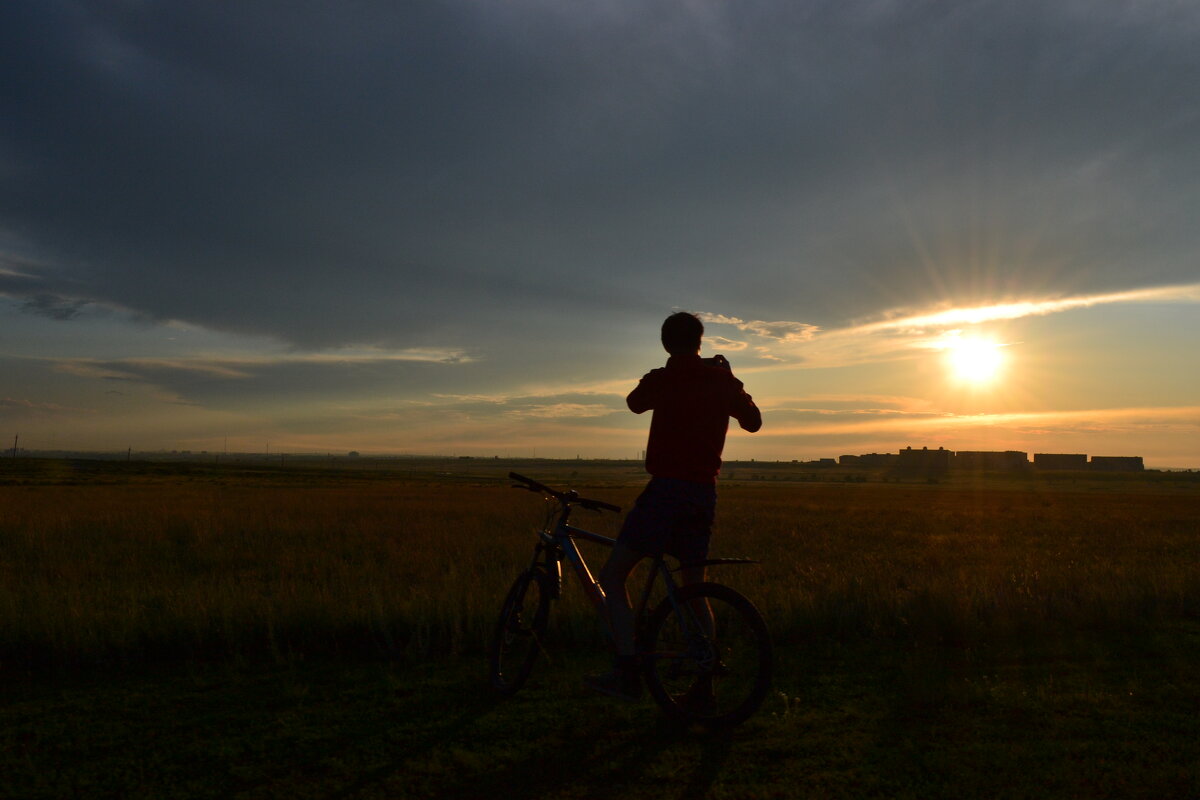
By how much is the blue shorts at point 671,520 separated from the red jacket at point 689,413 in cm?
7

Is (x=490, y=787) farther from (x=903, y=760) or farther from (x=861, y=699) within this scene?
(x=861, y=699)

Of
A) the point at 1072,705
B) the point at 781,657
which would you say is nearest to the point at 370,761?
the point at 781,657

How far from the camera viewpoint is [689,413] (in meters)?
4.38

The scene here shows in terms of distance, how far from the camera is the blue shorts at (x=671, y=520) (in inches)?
169

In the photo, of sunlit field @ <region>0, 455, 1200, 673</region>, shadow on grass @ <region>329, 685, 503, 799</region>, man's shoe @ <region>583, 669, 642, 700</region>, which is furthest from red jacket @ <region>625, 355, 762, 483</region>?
sunlit field @ <region>0, 455, 1200, 673</region>

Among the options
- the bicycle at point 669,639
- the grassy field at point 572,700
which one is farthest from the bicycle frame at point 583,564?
the grassy field at point 572,700

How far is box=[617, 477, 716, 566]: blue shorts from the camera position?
4305 millimetres

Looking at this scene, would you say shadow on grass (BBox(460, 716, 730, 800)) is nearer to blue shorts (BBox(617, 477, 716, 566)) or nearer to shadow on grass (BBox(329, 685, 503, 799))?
shadow on grass (BBox(329, 685, 503, 799))

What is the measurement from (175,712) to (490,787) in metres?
2.28

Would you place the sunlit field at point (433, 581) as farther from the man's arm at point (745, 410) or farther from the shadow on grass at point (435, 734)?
the man's arm at point (745, 410)

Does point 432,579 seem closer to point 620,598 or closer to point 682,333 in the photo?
point 620,598

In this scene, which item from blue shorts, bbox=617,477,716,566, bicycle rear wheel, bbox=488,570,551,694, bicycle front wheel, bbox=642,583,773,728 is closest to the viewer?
bicycle front wheel, bbox=642,583,773,728

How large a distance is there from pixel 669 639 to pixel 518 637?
1083 mm

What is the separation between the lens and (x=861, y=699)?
15.7 ft
